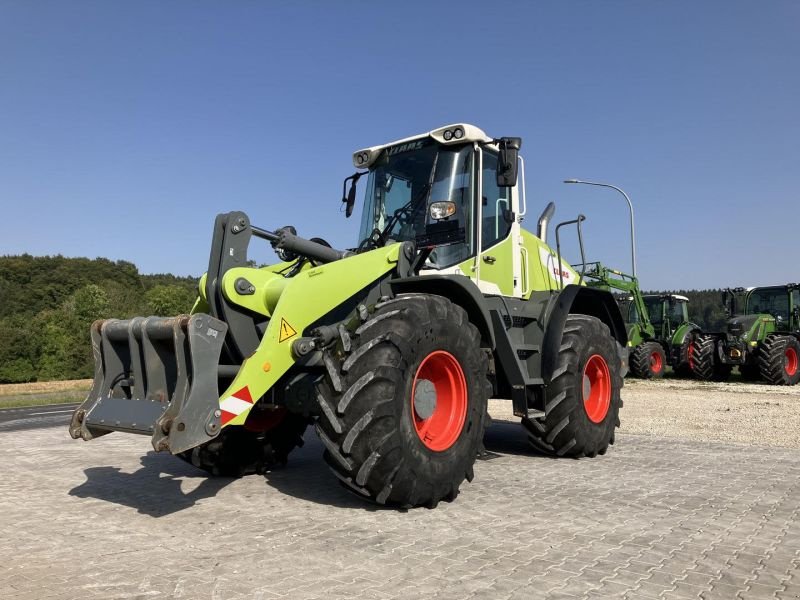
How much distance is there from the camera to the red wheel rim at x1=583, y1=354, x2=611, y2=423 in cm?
748

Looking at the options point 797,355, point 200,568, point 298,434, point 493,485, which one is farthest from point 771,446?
point 797,355

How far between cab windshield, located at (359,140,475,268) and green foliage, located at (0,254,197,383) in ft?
83.3

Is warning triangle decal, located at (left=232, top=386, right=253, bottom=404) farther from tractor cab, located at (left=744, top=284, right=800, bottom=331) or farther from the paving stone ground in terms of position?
tractor cab, located at (left=744, top=284, right=800, bottom=331)

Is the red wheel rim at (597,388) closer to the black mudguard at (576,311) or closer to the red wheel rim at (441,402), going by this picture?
the black mudguard at (576,311)

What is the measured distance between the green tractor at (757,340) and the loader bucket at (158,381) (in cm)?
1947

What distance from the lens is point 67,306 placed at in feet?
166

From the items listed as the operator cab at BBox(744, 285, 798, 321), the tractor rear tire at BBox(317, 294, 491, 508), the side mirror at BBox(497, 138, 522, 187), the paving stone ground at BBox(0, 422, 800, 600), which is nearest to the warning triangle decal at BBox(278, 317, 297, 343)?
the tractor rear tire at BBox(317, 294, 491, 508)

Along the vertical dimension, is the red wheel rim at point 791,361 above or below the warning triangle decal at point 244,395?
below

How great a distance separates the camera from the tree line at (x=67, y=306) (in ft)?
115

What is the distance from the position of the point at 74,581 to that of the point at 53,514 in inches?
69.5

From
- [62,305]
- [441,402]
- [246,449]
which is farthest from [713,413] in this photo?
[62,305]

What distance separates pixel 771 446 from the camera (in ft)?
27.3

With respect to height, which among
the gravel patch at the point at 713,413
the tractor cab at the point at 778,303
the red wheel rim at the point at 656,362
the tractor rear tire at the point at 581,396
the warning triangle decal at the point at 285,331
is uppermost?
the tractor cab at the point at 778,303

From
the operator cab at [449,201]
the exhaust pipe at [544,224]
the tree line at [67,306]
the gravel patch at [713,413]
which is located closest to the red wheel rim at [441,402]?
the operator cab at [449,201]
